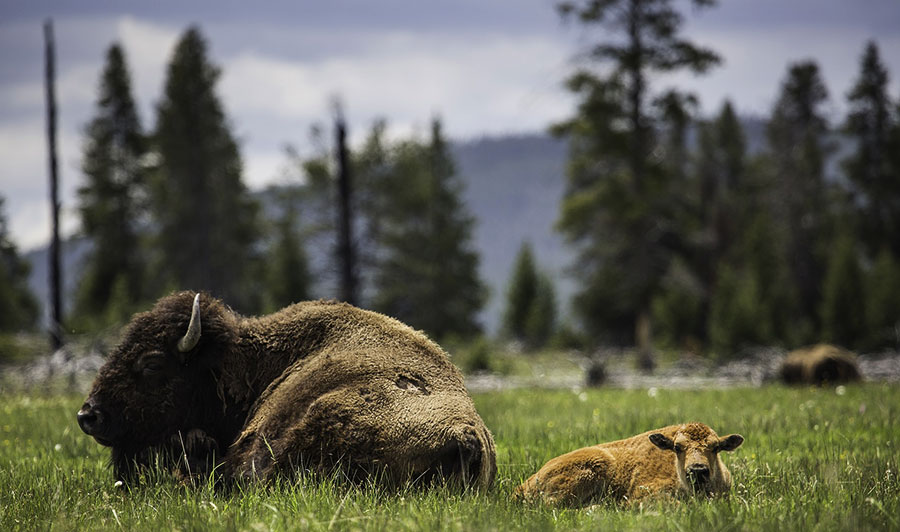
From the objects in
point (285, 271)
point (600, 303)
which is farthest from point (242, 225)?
point (600, 303)

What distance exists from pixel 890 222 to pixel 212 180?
38004mm

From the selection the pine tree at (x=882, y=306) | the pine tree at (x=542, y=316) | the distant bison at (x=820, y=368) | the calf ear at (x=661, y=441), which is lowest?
the pine tree at (x=542, y=316)

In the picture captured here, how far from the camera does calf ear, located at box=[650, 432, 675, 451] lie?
16.9 ft

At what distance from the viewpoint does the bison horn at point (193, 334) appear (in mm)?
5957

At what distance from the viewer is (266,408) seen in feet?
18.7

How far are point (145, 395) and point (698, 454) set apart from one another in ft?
12.9

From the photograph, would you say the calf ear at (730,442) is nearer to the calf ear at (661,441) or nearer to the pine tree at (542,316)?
the calf ear at (661,441)

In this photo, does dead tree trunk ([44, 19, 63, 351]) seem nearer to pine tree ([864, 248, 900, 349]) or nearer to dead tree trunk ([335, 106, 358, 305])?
dead tree trunk ([335, 106, 358, 305])

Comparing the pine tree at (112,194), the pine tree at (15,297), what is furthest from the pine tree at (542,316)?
the pine tree at (15,297)

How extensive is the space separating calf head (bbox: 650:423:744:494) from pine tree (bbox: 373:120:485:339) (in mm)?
43417

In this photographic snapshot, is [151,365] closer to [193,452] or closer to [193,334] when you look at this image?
[193,334]

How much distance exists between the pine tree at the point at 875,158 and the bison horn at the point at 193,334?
1884 inches

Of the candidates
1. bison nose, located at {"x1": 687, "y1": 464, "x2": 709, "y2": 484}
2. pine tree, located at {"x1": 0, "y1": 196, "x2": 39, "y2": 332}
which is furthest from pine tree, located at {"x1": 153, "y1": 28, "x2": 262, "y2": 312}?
bison nose, located at {"x1": 687, "y1": 464, "x2": 709, "y2": 484}

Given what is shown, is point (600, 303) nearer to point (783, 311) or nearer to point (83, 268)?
point (783, 311)
